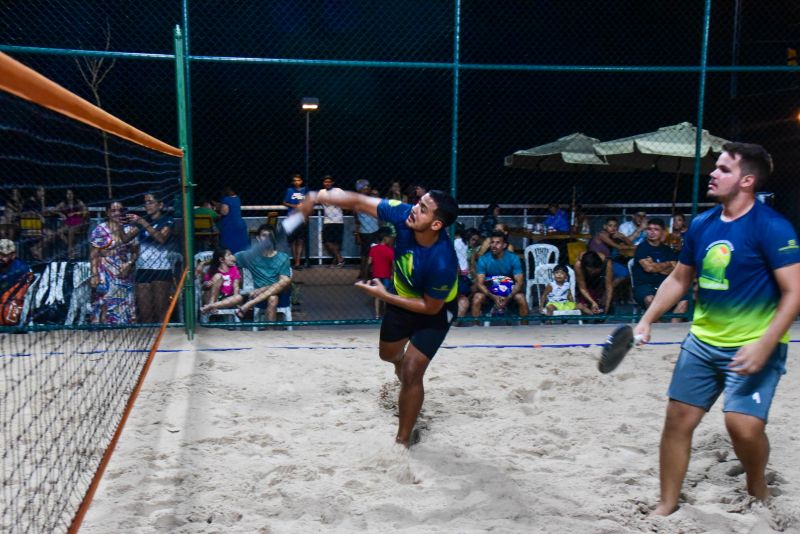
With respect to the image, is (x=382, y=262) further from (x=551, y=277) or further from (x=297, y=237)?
(x=297, y=237)

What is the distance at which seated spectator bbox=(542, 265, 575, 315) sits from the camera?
802 centimetres

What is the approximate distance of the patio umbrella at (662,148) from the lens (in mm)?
10805

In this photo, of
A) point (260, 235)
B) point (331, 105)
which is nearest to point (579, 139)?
point (260, 235)

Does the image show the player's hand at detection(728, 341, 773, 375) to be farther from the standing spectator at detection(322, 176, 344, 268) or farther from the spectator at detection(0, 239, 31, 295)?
the standing spectator at detection(322, 176, 344, 268)

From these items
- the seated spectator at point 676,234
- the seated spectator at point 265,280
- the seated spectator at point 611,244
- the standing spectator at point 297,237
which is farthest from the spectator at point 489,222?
the seated spectator at point 265,280

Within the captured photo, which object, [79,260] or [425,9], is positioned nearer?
[79,260]

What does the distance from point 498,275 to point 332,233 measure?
4.05 metres

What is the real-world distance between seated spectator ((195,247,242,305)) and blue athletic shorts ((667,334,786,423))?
16.8 feet

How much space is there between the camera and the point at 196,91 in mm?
17938

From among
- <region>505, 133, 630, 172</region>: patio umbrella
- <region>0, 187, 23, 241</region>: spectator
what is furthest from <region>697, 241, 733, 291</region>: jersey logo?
<region>505, 133, 630, 172</region>: patio umbrella

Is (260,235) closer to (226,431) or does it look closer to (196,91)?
(226,431)

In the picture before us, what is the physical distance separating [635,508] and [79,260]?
4007 mm

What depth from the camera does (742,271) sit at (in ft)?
9.96

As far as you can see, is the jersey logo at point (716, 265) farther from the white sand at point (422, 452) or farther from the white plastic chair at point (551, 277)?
the white plastic chair at point (551, 277)
